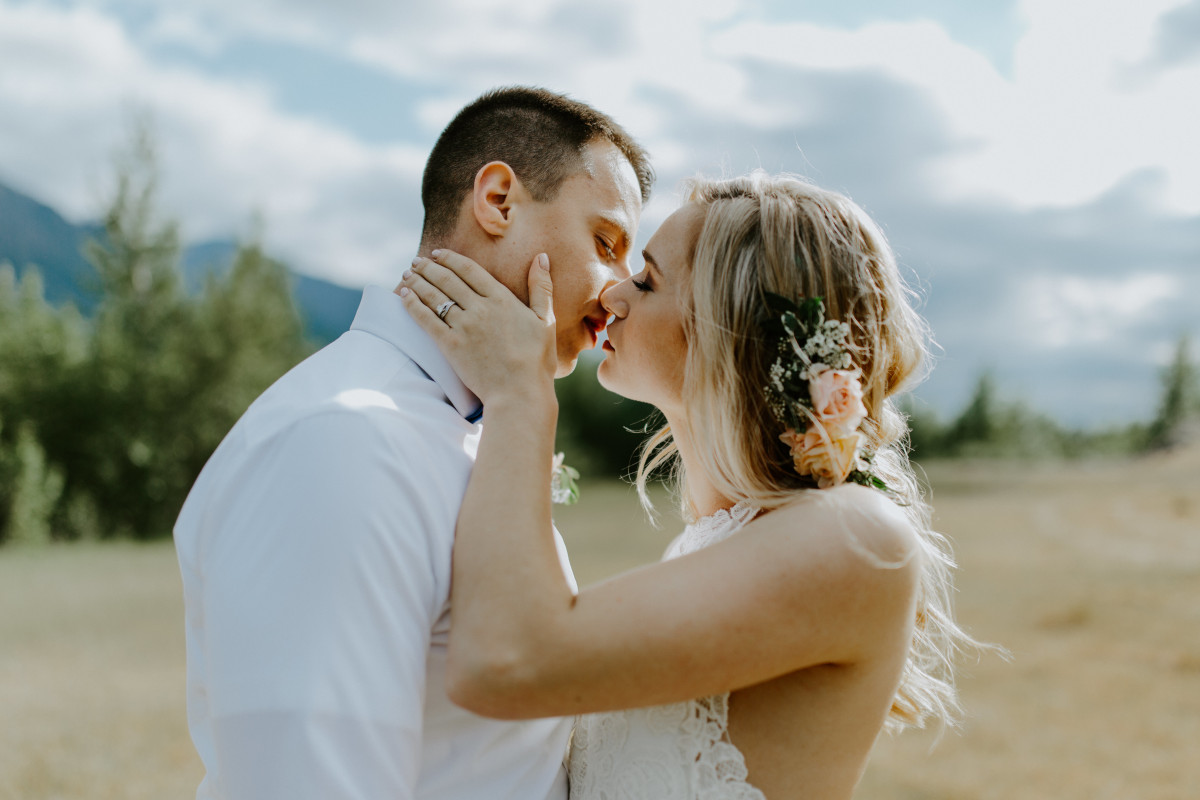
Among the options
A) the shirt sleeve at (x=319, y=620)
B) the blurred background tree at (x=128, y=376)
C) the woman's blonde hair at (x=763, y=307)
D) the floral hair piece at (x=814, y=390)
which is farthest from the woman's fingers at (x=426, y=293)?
the blurred background tree at (x=128, y=376)

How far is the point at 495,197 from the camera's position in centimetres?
277

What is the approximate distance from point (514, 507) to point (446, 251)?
976 mm

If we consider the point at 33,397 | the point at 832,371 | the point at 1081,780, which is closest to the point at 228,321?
the point at 33,397

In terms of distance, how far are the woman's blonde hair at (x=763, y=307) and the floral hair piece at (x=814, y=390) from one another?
0.05 metres

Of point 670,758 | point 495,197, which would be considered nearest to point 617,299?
point 495,197

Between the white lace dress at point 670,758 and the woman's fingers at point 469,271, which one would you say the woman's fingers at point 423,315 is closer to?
the woman's fingers at point 469,271

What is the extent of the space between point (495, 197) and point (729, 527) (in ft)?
4.24

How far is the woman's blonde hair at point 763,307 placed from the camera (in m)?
2.49

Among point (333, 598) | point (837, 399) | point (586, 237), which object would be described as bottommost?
point (333, 598)

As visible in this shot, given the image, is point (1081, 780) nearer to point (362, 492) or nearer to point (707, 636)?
point (707, 636)

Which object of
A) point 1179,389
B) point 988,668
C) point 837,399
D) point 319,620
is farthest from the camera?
point 1179,389

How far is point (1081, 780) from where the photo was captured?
→ 8.29 metres

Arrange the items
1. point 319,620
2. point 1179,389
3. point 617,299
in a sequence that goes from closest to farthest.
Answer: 1. point 319,620
2. point 617,299
3. point 1179,389

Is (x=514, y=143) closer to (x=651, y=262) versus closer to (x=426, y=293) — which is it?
(x=651, y=262)
